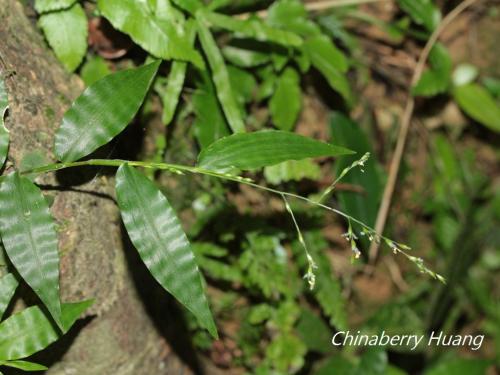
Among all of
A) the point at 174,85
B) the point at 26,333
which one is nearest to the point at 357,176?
the point at 174,85

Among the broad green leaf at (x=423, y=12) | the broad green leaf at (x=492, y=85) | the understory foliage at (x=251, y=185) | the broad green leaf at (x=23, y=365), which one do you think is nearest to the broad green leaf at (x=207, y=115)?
the understory foliage at (x=251, y=185)

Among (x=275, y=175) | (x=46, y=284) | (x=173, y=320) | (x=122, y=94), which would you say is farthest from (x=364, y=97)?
(x=46, y=284)

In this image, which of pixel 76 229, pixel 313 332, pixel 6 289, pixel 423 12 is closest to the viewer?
pixel 6 289

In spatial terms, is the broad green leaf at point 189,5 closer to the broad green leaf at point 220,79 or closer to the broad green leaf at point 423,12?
the broad green leaf at point 220,79

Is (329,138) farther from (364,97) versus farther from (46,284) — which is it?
(46,284)

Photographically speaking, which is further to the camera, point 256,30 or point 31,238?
point 256,30

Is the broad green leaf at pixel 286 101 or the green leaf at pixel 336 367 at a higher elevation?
the broad green leaf at pixel 286 101

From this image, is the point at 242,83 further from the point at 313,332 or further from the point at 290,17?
the point at 313,332
